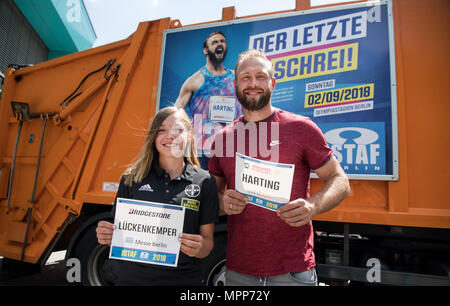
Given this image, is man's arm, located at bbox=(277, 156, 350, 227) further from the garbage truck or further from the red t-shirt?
the garbage truck

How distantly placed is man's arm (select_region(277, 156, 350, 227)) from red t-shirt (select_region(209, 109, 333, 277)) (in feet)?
0.27

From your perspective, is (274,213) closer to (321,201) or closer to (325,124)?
(321,201)

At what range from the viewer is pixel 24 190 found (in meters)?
3.38

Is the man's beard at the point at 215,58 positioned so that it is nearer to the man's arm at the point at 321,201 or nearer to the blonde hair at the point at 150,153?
the blonde hair at the point at 150,153

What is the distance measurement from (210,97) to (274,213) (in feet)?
4.74

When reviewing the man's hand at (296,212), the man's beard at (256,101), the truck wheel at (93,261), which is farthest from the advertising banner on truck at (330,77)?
the truck wheel at (93,261)

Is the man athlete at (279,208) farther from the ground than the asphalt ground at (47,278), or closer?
farther from the ground

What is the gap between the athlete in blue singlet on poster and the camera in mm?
2453

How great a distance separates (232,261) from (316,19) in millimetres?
2116

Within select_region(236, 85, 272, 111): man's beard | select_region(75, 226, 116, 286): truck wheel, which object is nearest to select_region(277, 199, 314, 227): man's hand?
select_region(236, 85, 272, 111): man's beard

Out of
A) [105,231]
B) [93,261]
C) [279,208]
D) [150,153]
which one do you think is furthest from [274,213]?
[93,261]

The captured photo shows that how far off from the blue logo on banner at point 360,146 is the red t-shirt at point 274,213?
0.69 meters

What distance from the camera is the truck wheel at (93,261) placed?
2.75 m

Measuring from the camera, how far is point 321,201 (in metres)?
1.36
